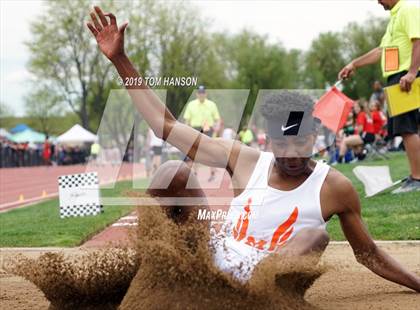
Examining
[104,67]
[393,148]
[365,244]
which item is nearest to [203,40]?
[104,67]

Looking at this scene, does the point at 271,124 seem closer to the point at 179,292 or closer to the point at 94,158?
the point at 179,292

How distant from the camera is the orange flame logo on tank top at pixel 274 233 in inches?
154

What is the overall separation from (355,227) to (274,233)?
0.57 metres

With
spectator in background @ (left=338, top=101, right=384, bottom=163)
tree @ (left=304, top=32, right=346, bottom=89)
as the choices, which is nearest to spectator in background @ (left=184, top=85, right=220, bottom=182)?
spectator in background @ (left=338, top=101, right=384, bottom=163)

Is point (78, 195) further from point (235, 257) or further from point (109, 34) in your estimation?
point (235, 257)

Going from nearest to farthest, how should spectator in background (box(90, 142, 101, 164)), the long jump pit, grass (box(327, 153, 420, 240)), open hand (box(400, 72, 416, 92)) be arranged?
the long jump pit
grass (box(327, 153, 420, 240))
open hand (box(400, 72, 416, 92))
spectator in background (box(90, 142, 101, 164))

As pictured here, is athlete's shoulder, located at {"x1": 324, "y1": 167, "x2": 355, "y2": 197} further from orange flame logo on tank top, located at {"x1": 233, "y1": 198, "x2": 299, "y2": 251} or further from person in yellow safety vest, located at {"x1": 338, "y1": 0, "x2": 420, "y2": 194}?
person in yellow safety vest, located at {"x1": 338, "y1": 0, "x2": 420, "y2": 194}

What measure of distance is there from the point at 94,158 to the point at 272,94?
3710 cm

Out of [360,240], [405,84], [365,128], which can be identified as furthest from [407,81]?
[365,128]

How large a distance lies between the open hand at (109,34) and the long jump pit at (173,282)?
2.92ft

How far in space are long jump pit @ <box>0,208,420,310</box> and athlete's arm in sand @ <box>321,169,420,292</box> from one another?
0.18 m

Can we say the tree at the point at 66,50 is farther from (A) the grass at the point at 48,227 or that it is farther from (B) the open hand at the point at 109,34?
(B) the open hand at the point at 109,34

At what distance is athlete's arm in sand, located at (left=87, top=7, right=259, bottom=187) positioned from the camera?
3.90 metres

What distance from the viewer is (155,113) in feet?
13.1
